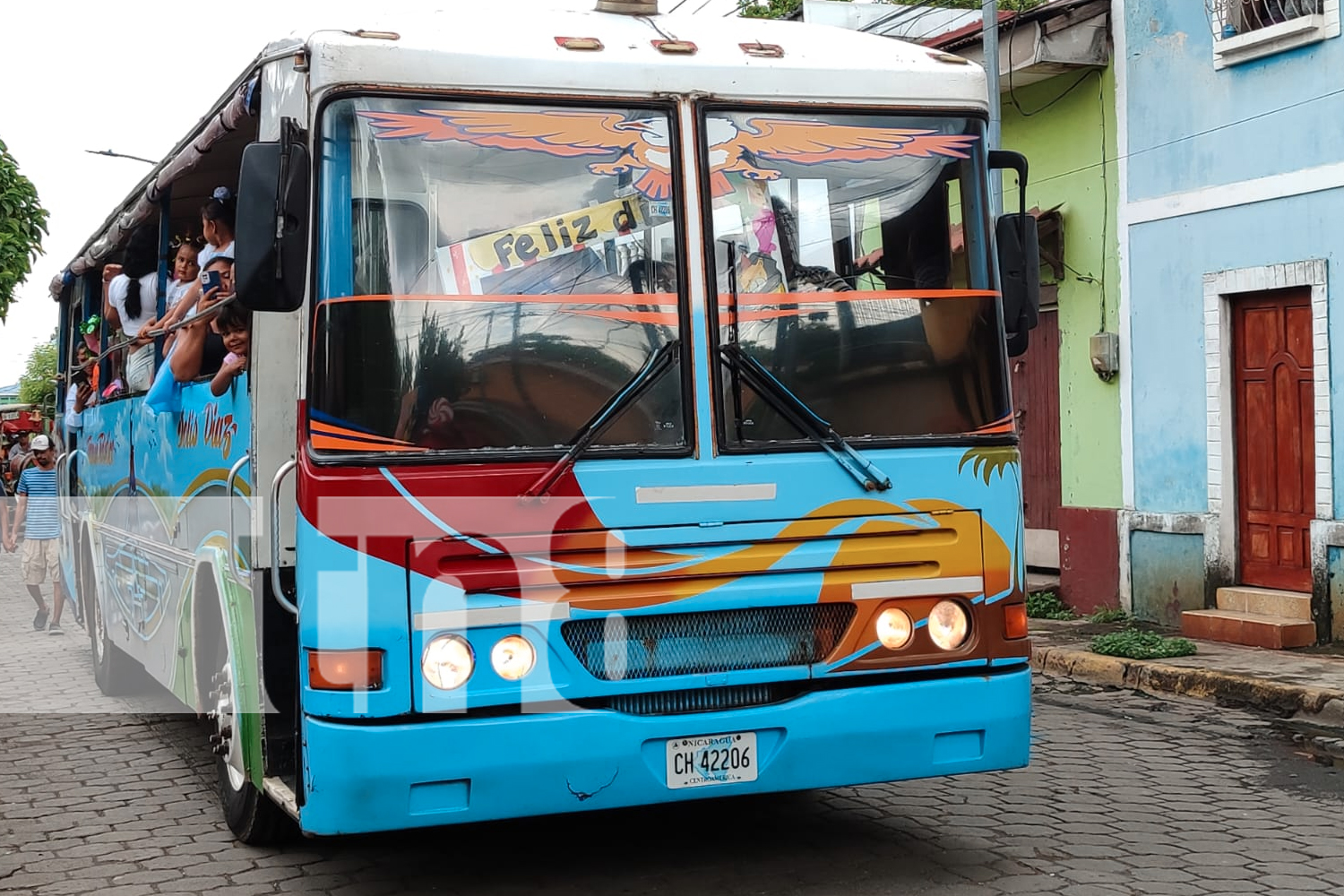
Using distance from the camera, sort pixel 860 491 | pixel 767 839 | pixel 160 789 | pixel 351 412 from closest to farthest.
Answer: pixel 351 412 → pixel 860 491 → pixel 767 839 → pixel 160 789

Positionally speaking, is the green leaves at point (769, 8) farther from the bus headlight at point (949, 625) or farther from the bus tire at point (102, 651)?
the bus headlight at point (949, 625)

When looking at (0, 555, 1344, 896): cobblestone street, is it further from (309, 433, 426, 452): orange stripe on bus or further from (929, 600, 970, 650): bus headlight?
(309, 433, 426, 452): orange stripe on bus

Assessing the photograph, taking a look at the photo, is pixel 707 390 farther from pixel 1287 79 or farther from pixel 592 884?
pixel 1287 79

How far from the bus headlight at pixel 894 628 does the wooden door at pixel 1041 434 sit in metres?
8.64

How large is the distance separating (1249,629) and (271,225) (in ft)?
26.6

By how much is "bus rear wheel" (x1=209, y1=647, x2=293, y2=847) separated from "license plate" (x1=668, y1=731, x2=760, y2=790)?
175 cm

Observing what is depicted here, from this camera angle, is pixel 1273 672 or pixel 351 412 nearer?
pixel 351 412

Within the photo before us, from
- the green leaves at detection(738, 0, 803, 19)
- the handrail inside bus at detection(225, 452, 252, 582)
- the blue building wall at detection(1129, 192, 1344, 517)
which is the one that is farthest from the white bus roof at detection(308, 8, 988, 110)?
the green leaves at detection(738, 0, 803, 19)

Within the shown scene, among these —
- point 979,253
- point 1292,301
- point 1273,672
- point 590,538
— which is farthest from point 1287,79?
point 590,538

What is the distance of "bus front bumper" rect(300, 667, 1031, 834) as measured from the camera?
459 cm

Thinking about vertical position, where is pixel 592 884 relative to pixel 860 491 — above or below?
below

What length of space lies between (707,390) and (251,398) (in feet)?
5.20

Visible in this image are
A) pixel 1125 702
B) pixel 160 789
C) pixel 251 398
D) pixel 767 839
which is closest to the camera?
pixel 251 398

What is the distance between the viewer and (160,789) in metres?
7.20
